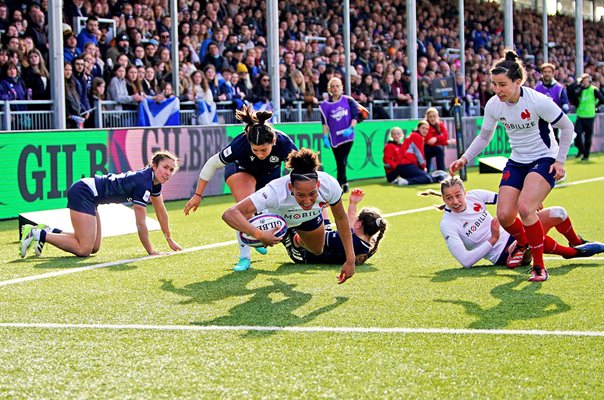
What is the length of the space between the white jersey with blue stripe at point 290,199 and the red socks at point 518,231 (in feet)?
5.45

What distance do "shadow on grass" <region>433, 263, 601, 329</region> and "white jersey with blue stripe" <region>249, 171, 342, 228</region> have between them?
3.64 feet

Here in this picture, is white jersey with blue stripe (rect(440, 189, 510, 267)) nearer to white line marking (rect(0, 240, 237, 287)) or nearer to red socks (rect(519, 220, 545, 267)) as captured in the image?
red socks (rect(519, 220, 545, 267))

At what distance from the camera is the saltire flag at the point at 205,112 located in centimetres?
1831

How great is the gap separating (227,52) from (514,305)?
1417cm

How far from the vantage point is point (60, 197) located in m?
14.3

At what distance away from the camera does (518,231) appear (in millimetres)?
8688

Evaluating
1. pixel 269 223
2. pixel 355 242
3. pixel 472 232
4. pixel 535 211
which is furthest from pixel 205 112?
pixel 269 223

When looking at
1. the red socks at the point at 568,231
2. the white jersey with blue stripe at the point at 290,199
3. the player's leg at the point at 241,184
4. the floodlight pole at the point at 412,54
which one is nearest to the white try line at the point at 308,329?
the white jersey with blue stripe at the point at 290,199

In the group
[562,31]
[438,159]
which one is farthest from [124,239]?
[562,31]

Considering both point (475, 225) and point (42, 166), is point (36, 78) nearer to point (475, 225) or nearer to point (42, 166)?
point (42, 166)

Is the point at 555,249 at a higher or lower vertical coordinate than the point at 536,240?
lower

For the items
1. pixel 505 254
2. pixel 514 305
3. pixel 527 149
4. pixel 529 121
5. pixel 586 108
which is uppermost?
pixel 586 108

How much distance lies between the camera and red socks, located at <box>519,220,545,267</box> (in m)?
8.19

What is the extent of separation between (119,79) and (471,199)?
9.07 metres
